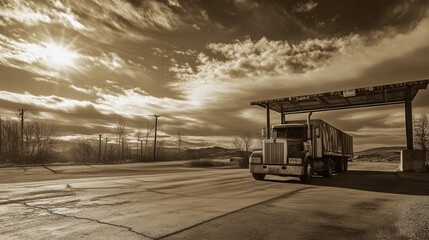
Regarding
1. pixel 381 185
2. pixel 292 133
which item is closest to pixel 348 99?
pixel 292 133

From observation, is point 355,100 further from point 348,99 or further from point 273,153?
point 273,153

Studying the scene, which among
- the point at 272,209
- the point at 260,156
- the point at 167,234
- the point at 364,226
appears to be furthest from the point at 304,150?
the point at 167,234

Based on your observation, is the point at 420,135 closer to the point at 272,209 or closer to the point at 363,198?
the point at 363,198

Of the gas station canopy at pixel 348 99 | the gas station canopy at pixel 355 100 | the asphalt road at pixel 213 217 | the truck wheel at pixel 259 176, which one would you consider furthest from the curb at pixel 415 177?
the truck wheel at pixel 259 176

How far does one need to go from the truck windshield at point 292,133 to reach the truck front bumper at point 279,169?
2.06 m

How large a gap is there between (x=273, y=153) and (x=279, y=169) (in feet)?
2.94

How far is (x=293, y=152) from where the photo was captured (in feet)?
50.7

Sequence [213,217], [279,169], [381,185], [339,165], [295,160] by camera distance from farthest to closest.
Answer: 1. [339,165]
2. [279,169]
3. [295,160]
4. [381,185]
5. [213,217]

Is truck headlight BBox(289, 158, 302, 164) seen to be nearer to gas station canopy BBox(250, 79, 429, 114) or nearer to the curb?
the curb

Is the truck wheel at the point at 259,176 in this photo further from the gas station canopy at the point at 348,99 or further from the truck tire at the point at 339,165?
the truck tire at the point at 339,165

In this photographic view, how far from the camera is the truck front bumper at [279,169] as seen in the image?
14797mm

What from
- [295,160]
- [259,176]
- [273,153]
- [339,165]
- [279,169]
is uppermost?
[273,153]

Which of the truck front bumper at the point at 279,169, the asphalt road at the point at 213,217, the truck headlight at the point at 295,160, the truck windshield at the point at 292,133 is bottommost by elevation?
the asphalt road at the point at 213,217

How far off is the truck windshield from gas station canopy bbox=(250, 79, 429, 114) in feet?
22.2
